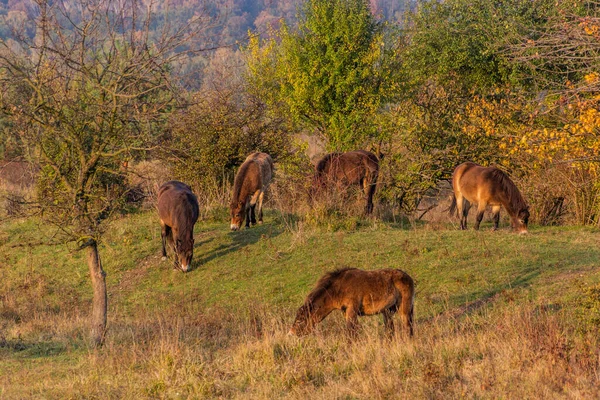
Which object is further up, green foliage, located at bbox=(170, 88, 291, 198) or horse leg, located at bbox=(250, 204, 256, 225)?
green foliage, located at bbox=(170, 88, 291, 198)

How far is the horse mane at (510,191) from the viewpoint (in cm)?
1698

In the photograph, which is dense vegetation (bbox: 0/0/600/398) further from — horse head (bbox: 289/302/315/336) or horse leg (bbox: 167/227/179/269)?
horse leg (bbox: 167/227/179/269)

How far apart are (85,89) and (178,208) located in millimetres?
5738

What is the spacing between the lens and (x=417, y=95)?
2392cm

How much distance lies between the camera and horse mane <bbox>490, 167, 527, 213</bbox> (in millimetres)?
16984

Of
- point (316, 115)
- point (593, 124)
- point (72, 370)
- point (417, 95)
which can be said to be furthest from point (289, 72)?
point (72, 370)

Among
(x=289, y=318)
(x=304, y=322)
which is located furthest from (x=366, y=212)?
(x=304, y=322)

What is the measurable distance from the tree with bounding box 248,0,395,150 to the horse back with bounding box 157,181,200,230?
9539 millimetres

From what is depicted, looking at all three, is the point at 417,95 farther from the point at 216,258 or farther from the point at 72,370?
the point at 72,370

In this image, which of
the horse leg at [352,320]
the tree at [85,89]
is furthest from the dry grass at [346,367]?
the tree at [85,89]

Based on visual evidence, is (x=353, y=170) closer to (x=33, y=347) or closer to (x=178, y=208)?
(x=178, y=208)

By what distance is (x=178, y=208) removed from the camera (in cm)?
1562

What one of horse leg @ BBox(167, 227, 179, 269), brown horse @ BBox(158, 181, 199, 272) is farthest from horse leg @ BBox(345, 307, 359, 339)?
horse leg @ BBox(167, 227, 179, 269)

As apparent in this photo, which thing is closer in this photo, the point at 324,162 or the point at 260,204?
the point at 260,204
